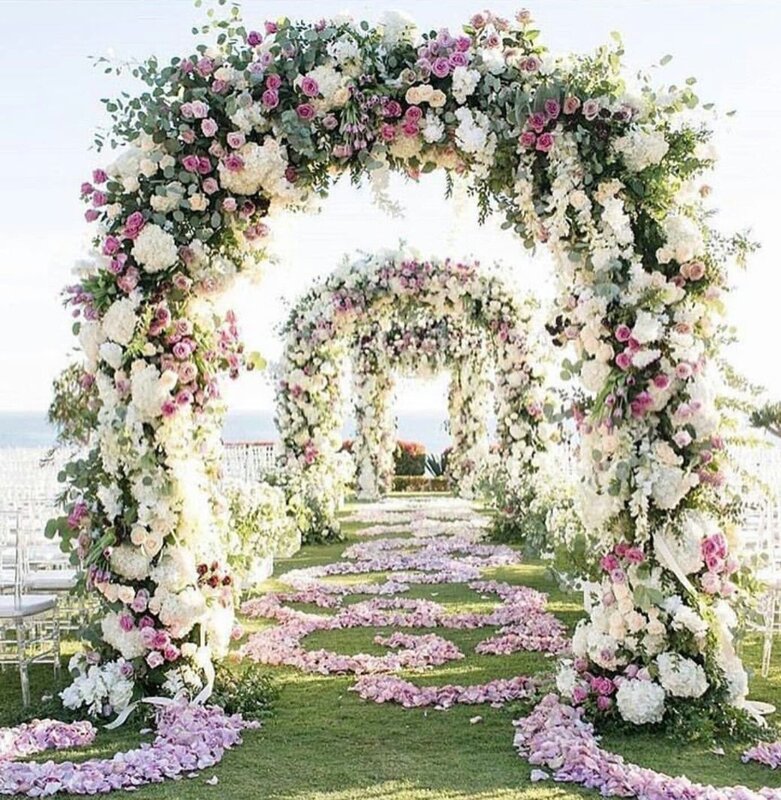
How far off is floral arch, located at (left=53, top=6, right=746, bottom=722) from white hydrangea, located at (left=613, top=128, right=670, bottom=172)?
13 mm

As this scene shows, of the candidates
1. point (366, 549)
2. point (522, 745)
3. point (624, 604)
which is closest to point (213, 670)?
point (522, 745)

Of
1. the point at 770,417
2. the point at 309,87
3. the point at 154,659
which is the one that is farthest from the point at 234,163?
the point at 770,417

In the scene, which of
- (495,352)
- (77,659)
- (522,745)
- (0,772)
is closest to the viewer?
(0,772)

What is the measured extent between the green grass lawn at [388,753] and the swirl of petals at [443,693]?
0.08 metres

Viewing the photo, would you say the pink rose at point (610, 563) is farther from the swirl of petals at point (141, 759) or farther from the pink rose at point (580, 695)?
the swirl of petals at point (141, 759)

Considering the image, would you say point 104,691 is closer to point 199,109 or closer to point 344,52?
point 199,109

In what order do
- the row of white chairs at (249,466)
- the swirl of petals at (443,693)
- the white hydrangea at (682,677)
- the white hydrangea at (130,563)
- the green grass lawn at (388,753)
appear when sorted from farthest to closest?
the row of white chairs at (249,466) → the swirl of petals at (443,693) → the white hydrangea at (130,563) → the white hydrangea at (682,677) → the green grass lawn at (388,753)

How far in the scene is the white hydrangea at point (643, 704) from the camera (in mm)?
4680

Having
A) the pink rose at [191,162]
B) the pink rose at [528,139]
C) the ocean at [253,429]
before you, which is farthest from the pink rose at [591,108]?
the ocean at [253,429]

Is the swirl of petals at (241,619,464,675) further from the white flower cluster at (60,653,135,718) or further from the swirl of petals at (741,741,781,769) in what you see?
the swirl of petals at (741,741,781,769)

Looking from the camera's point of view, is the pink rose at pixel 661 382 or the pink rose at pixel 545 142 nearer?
the pink rose at pixel 661 382

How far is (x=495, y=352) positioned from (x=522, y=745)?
819 cm

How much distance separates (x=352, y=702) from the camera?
5305 millimetres

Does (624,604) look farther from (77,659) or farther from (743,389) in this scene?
(77,659)
